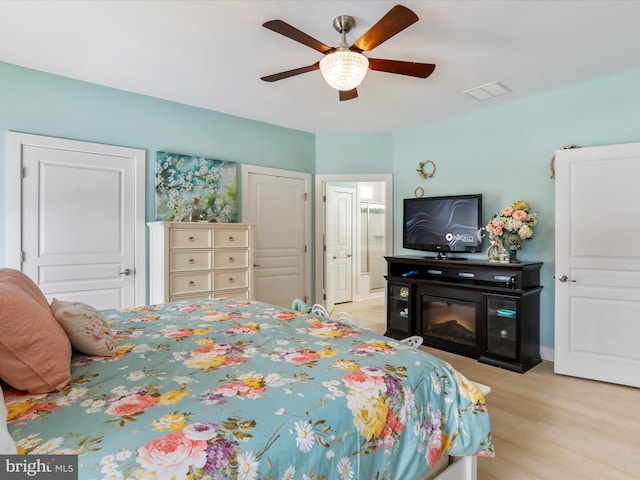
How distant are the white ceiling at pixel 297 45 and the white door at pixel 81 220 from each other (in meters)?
0.70

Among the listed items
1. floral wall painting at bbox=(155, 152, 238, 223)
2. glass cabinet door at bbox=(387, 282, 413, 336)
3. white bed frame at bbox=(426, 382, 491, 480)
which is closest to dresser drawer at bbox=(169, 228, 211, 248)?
floral wall painting at bbox=(155, 152, 238, 223)

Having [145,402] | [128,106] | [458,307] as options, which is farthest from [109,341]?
[458,307]

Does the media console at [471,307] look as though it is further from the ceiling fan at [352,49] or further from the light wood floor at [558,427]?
the ceiling fan at [352,49]

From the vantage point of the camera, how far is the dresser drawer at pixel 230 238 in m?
3.55

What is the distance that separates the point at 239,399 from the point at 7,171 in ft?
10.2

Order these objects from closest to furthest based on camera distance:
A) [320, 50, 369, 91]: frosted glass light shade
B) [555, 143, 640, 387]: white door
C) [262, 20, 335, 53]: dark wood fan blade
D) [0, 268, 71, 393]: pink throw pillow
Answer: [0, 268, 71, 393]: pink throw pillow → [262, 20, 335, 53]: dark wood fan blade → [320, 50, 369, 91]: frosted glass light shade → [555, 143, 640, 387]: white door

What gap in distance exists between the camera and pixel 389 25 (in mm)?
1888

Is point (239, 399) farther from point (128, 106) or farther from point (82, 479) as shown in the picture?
point (128, 106)

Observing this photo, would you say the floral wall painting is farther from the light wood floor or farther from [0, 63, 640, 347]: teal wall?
the light wood floor

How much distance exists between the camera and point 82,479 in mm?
746

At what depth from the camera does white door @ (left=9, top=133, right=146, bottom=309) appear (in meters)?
3.00

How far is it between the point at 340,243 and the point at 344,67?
15.7 feet

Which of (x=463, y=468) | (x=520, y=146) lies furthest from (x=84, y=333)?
(x=520, y=146)

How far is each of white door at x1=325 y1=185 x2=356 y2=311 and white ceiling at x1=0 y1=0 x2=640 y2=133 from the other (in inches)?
119
